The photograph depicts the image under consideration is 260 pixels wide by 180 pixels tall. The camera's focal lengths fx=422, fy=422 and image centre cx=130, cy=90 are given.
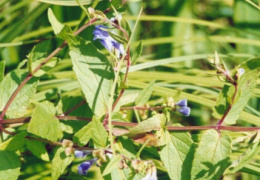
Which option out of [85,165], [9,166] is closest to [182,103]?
[85,165]

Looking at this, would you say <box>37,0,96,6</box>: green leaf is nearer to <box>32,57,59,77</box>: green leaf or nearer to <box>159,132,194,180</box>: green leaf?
<box>32,57,59,77</box>: green leaf

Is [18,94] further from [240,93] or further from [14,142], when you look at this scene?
[240,93]

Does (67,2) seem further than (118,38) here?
Yes

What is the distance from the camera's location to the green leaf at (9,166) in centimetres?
61

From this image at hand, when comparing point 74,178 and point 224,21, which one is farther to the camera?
point 224,21

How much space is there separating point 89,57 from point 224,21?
3.66ft

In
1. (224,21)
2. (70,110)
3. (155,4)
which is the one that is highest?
(70,110)

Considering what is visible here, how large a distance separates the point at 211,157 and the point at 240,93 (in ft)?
0.32

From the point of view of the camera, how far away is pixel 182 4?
1.24 meters

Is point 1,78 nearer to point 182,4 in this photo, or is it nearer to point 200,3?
point 182,4

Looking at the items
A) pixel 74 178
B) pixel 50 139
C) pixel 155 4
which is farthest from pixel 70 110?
pixel 155 4

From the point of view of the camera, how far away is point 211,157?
1.89 feet

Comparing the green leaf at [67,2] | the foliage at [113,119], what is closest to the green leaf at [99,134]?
the foliage at [113,119]

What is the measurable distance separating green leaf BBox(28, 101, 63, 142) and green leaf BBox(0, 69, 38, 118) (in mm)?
55
